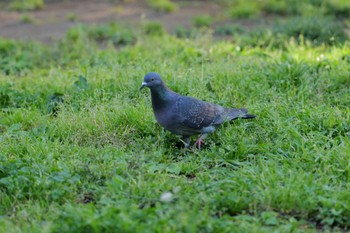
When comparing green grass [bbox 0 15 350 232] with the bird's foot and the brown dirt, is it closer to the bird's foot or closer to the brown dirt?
the bird's foot

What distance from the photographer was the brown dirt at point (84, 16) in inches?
440

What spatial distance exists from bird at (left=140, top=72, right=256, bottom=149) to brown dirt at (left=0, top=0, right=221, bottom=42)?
5.17 metres

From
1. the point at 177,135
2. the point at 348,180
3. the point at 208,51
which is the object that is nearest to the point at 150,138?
the point at 177,135

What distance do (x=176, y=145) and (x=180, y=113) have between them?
1.56 feet

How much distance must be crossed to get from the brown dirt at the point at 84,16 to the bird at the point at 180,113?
5.17 metres

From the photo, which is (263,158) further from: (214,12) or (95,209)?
(214,12)

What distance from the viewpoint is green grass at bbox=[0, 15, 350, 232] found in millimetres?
4445

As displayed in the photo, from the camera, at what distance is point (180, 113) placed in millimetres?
5664

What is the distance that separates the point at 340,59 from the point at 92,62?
11.6ft

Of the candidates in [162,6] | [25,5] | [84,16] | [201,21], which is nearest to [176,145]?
[201,21]

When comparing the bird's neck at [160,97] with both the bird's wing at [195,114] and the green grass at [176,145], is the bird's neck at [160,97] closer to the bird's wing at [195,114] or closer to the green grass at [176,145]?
the bird's wing at [195,114]

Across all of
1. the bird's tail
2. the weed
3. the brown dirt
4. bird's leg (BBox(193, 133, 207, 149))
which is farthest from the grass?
bird's leg (BBox(193, 133, 207, 149))

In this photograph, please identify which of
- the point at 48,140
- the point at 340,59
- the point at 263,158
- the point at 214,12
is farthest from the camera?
the point at 214,12

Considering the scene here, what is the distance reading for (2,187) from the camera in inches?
194
